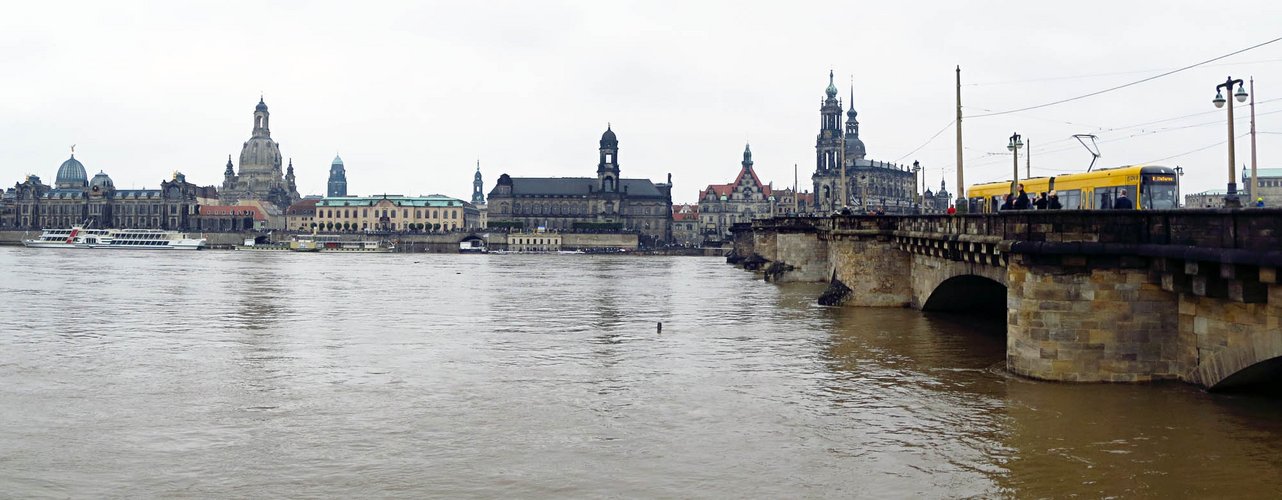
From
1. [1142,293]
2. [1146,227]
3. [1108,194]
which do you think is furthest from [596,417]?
[1108,194]

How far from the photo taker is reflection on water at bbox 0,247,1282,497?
1642 centimetres

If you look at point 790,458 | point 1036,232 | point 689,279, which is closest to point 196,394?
point 790,458

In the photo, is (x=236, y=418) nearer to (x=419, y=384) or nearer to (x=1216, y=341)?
(x=419, y=384)

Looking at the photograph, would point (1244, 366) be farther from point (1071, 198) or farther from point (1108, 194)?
point (1071, 198)

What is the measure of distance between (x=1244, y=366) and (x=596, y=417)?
11.8 m

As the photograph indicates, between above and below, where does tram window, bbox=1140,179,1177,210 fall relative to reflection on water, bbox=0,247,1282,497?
above

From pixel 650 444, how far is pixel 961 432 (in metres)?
5.78

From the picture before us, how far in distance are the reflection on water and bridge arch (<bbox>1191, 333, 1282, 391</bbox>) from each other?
37 cm

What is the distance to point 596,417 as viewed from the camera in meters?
21.4

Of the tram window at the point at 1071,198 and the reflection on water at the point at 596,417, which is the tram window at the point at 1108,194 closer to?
the tram window at the point at 1071,198

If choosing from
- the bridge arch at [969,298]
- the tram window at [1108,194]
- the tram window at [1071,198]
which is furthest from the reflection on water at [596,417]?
the tram window at [1071,198]

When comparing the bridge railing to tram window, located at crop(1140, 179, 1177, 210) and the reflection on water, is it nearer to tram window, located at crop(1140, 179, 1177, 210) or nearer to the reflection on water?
the reflection on water

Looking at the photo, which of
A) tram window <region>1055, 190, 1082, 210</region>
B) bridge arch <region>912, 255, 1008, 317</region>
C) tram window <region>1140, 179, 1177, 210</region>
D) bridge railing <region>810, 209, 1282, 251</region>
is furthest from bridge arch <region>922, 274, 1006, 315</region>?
bridge railing <region>810, 209, 1282, 251</region>

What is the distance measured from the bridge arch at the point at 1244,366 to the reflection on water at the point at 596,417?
370 mm
